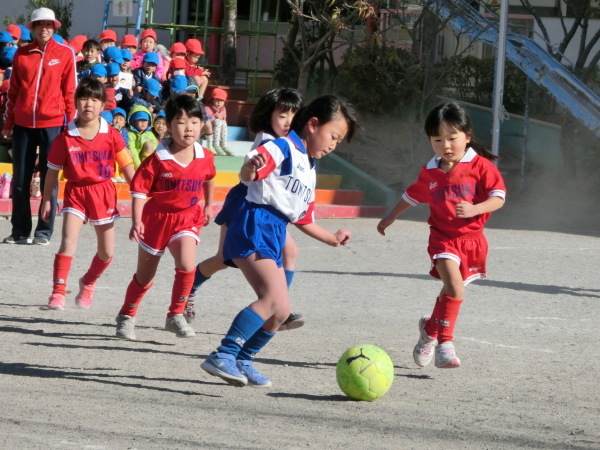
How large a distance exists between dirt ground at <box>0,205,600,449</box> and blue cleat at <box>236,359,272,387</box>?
0.04 meters

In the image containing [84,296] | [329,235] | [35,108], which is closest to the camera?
[329,235]

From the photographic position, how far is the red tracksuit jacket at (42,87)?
1082cm

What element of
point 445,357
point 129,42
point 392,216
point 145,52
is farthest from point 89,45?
point 445,357

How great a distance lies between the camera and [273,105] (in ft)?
22.2

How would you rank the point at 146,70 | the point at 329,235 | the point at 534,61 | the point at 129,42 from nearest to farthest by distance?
the point at 329,235, the point at 146,70, the point at 129,42, the point at 534,61

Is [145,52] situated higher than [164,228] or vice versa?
[145,52]

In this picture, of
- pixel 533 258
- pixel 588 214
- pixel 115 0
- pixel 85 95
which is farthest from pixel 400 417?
pixel 115 0

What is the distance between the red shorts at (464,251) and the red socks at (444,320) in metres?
0.18

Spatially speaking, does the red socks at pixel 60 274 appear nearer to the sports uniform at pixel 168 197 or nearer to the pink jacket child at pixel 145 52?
the sports uniform at pixel 168 197

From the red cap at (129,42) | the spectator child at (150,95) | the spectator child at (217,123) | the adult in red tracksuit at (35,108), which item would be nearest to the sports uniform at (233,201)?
the adult in red tracksuit at (35,108)

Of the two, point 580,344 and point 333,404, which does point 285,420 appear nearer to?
point 333,404

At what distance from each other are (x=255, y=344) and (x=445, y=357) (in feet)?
3.79

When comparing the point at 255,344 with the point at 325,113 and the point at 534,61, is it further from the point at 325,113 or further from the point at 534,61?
the point at 534,61

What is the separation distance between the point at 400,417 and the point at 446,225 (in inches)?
58.3
